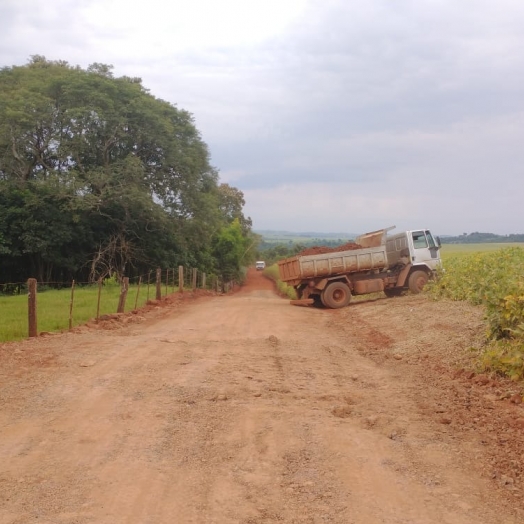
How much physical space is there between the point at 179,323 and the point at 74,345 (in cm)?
486

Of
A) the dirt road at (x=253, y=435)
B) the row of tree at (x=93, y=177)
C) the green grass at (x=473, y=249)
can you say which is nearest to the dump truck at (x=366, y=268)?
the green grass at (x=473, y=249)

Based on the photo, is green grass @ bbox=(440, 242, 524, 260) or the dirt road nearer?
the dirt road

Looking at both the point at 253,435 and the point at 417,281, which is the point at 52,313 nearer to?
the point at 417,281

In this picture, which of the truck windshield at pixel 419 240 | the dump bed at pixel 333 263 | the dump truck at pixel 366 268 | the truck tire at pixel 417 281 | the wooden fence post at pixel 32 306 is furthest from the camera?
the truck windshield at pixel 419 240

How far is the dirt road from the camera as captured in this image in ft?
15.4

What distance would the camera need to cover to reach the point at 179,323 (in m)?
16.7

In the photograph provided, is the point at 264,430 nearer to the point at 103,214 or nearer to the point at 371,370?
the point at 371,370

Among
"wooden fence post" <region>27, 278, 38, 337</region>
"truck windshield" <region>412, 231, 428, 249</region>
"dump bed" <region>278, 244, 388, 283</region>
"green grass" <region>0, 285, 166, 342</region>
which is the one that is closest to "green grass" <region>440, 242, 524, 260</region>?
"truck windshield" <region>412, 231, 428, 249</region>

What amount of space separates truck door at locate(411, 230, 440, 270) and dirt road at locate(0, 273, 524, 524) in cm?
1129

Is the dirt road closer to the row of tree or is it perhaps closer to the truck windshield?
the truck windshield

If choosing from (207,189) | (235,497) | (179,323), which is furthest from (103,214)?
(235,497)

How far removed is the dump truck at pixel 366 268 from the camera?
22250 millimetres

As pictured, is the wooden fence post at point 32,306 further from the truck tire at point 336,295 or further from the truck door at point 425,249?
the truck door at point 425,249

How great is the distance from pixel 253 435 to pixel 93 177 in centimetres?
2938
